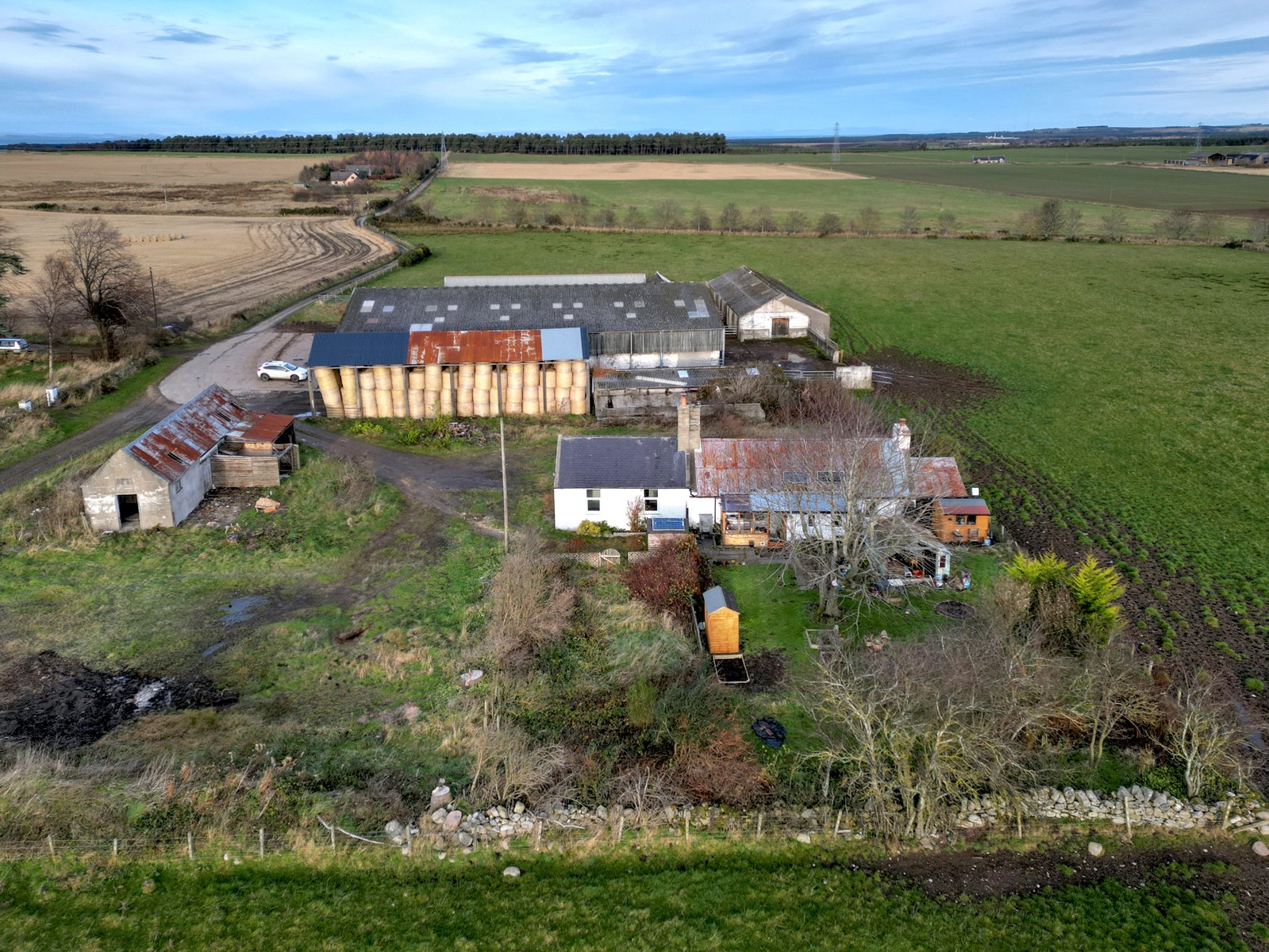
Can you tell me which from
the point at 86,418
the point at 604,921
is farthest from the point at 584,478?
the point at 86,418

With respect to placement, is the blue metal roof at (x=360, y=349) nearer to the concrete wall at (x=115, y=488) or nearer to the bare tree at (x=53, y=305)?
the concrete wall at (x=115, y=488)

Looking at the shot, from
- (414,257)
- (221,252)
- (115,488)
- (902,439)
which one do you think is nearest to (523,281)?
(414,257)

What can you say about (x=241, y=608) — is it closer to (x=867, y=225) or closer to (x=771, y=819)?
(x=771, y=819)

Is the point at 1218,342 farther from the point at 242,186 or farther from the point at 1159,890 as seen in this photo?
the point at 242,186

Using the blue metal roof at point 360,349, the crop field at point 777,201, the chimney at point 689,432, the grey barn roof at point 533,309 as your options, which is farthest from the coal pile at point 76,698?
the crop field at point 777,201

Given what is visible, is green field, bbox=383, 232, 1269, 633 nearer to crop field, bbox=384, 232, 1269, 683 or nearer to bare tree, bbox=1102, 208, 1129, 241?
crop field, bbox=384, 232, 1269, 683

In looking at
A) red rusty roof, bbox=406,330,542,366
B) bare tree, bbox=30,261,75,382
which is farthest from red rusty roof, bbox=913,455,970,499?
bare tree, bbox=30,261,75,382
